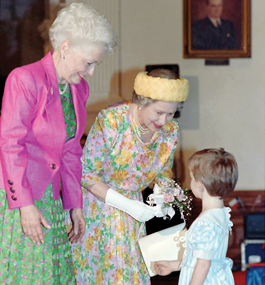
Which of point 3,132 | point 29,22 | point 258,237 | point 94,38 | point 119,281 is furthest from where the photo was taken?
point 29,22

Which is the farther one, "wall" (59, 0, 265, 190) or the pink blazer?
"wall" (59, 0, 265, 190)

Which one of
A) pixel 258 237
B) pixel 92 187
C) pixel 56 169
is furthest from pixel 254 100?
pixel 56 169

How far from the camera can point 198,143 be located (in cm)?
620

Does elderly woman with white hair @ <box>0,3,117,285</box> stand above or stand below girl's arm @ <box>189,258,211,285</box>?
above

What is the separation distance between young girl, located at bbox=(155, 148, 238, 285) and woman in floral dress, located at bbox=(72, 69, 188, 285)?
401 mm

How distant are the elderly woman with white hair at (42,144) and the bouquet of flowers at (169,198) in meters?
0.50

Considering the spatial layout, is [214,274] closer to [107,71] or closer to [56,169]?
[56,169]

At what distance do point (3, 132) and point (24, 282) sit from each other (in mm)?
590

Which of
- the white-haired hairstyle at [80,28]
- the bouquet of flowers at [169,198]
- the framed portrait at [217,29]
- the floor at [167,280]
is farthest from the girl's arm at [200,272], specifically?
the framed portrait at [217,29]

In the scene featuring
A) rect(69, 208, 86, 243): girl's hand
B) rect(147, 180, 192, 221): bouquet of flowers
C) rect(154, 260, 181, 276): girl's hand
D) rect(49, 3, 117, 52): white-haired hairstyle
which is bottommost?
rect(154, 260, 181, 276): girl's hand

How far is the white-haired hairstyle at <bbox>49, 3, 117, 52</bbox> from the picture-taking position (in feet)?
8.30

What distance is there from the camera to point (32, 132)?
2490 mm

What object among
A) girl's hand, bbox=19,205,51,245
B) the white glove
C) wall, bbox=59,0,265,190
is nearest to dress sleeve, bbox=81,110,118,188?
the white glove

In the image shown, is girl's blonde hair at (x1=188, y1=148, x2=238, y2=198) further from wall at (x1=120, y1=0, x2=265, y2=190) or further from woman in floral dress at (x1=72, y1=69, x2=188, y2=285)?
wall at (x1=120, y1=0, x2=265, y2=190)
